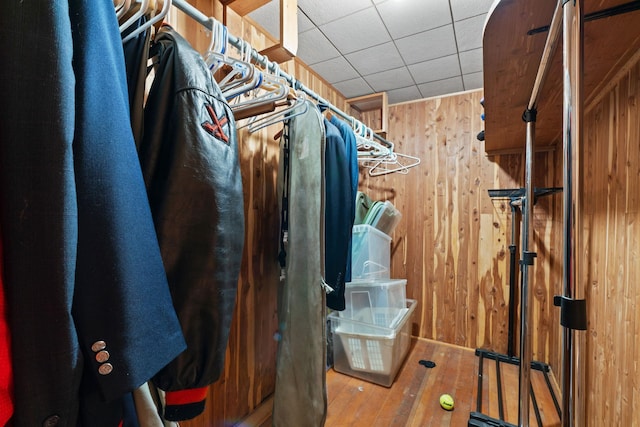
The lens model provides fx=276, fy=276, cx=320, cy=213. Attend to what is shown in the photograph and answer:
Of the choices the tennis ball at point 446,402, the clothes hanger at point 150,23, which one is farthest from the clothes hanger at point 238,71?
the tennis ball at point 446,402

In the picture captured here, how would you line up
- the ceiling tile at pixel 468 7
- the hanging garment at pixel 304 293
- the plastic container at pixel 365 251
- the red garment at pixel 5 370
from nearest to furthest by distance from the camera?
the red garment at pixel 5 370, the hanging garment at pixel 304 293, the ceiling tile at pixel 468 7, the plastic container at pixel 365 251

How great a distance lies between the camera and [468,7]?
1.41m

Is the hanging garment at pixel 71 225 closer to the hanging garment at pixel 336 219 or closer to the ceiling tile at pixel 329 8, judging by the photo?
the hanging garment at pixel 336 219

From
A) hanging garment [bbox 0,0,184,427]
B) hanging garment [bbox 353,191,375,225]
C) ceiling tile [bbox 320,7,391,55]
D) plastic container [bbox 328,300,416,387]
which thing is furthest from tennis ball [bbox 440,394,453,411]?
ceiling tile [bbox 320,7,391,55]

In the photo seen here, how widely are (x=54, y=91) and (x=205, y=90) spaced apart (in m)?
0.28

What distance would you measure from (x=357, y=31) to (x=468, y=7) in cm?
58

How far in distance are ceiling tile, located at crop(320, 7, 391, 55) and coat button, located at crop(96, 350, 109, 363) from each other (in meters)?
1.75

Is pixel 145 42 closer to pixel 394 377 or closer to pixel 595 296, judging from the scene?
pixel 595 296

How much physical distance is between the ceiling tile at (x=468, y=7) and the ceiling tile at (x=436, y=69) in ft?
1.29

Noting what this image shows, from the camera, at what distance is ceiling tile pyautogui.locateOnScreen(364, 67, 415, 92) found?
2.08 metres

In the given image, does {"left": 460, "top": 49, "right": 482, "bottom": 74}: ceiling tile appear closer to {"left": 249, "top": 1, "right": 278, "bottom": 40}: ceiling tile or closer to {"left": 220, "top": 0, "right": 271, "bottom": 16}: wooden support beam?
{"left": 249, "top": 1, "right": 278, "bottom": 40}: ceiling tile

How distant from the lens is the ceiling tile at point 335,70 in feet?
6.43

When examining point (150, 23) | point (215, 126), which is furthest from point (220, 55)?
point (215, 126)

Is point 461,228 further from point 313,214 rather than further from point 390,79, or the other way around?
point 313,214
